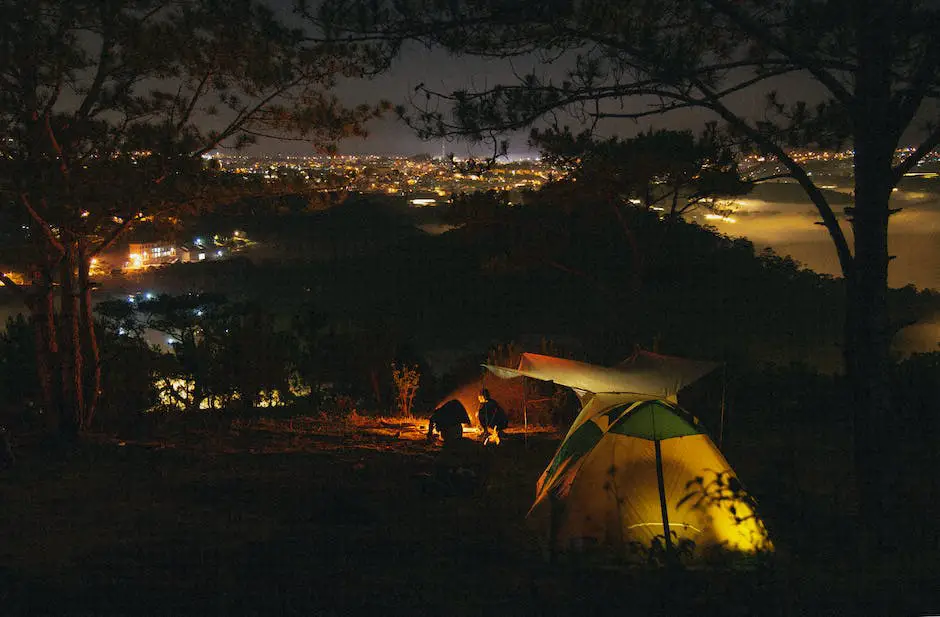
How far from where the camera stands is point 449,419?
36.8 feet

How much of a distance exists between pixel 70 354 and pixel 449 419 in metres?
5.16

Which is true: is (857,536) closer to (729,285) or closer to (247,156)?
(247,156)

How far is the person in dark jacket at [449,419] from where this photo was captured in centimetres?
1096

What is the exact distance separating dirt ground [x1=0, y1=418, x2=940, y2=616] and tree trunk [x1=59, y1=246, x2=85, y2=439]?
0.61 m

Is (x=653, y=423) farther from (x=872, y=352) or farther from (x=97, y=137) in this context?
(x=97, y=137)

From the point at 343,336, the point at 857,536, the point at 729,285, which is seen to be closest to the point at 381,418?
the point at 343,336

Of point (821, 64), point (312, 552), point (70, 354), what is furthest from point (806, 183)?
point (70, 354)

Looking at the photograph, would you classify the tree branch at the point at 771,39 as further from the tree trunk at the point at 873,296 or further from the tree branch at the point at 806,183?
the tree branch at the point at 806,183

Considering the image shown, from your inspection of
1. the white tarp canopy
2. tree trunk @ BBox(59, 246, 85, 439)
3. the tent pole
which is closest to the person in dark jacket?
the white tarp canopy

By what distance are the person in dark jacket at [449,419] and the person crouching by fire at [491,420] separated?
0.26 meters

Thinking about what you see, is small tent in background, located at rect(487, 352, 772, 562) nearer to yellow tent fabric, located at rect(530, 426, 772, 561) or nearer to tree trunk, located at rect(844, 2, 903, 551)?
yellow tent fabric, located at rect(530, 426, 772, 561)

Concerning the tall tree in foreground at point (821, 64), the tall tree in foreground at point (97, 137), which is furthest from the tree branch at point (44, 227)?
the tall tree in foreground at point (821, 64)

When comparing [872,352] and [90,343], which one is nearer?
[872,352]

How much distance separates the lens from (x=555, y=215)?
→ 744 inches
